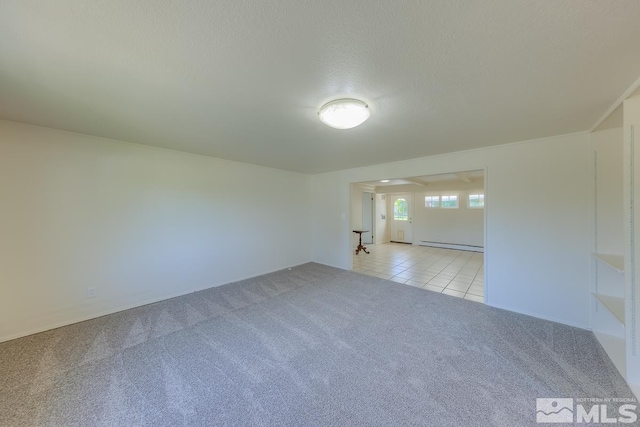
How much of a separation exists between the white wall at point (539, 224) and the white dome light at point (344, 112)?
7.87 feet

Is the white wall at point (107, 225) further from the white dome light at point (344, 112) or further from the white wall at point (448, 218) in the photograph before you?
the white wall at point (448, 218)

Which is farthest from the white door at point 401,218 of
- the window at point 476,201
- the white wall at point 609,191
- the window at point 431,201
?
the white wall at point 609,191

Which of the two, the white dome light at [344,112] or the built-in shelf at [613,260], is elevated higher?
the white dome light at [344,112]

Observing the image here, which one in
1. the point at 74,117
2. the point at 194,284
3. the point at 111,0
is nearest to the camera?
the point at 111,0

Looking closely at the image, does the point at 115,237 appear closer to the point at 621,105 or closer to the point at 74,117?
the point at 74,117

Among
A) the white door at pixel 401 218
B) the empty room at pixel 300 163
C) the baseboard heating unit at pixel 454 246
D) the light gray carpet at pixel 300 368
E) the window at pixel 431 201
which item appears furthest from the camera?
the white door at pixel 401 218

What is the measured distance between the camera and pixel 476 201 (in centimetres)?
729

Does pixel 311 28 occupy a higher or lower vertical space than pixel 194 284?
higher

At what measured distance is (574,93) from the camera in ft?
5.70

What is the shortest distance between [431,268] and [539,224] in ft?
8.45

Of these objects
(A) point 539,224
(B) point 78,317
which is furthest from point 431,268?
(B) point 78,317

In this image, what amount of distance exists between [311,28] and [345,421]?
2.32m

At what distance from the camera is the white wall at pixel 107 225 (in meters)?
2.41

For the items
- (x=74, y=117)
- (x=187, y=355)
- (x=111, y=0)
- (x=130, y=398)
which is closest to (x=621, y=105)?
(x=111, y=0)
